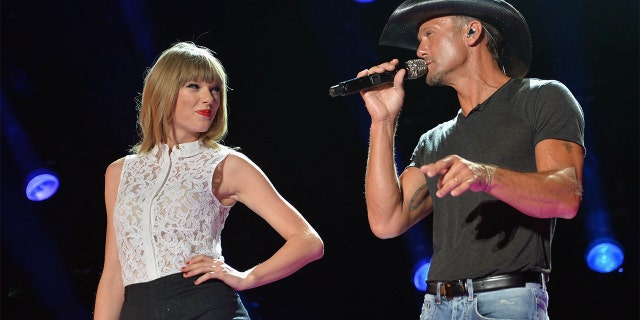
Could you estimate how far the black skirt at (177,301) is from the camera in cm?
231

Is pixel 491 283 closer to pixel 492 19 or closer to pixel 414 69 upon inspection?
pixel 414 69

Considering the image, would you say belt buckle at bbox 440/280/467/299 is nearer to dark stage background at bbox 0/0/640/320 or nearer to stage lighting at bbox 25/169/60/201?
dark stage background at bbox 0/0/640/320

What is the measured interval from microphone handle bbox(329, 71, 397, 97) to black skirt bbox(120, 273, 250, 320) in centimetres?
74

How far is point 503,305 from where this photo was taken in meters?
1.96

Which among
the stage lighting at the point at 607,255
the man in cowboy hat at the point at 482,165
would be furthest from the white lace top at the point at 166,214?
the stage lighting at the point at 607,255

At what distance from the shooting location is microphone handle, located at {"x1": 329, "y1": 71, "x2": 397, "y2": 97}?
2.21 m

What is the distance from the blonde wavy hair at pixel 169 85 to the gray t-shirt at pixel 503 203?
3.00ft

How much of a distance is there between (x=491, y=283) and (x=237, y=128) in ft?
9.13

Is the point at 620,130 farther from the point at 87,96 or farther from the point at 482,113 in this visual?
the point at 87,96

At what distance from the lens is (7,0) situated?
4484 millimetres

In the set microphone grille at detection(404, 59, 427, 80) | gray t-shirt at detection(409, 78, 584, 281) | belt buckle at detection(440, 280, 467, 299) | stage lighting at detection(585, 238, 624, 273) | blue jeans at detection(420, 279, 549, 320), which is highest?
microphone grille at detection(404, 59, 427, 80)

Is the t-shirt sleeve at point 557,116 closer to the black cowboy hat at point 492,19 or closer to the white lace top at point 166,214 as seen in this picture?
the black cowboy hat at point 492,19

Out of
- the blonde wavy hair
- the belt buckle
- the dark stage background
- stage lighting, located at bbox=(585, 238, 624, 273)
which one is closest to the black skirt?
the blonde wavy hair

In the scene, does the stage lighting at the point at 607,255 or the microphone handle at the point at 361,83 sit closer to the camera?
the microphone handle at the point at 361,83
